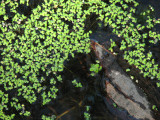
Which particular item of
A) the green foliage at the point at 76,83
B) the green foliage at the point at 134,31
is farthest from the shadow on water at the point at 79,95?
the green foliage at the point at 134,31

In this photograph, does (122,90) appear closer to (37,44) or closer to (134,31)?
(134,31)

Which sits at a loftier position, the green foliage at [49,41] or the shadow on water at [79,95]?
the green foliage at [49,41]

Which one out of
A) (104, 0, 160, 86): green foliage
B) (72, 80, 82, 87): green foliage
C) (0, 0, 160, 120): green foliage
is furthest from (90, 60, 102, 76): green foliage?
(104, 0, 160, 86): green foliage

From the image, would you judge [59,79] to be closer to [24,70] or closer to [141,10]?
[24,70]

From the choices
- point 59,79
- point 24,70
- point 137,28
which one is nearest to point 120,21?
point 137,28

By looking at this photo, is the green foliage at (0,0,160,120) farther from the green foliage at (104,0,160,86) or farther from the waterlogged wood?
the waterlogged wood

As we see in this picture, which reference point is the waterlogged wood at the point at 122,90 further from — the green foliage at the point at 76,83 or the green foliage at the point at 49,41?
the green foliage at the point at 76,83
